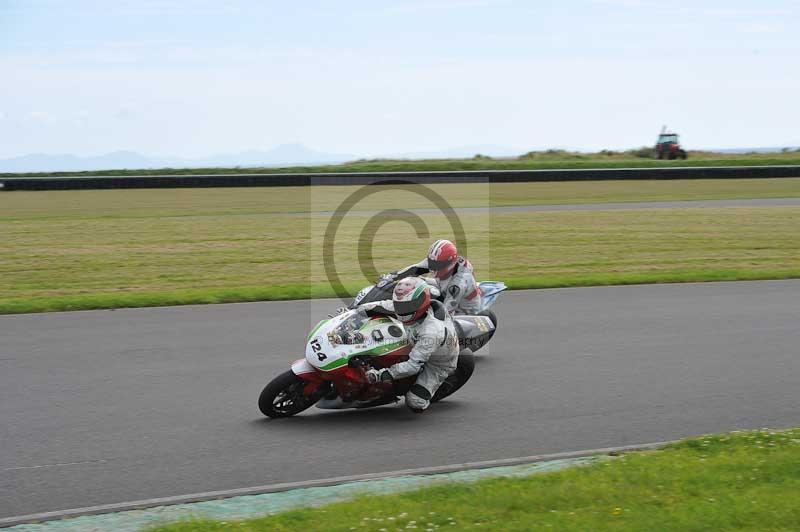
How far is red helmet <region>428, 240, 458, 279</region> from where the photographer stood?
10.3 meters

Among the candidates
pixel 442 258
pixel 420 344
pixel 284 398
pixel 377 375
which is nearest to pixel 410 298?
pixel 420 344

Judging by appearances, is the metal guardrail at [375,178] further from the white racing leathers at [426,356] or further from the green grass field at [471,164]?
the white racing leathers at [426,356]

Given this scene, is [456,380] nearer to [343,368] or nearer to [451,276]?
[343,368]

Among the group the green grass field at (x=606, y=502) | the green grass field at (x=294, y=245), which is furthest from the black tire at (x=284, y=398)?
the green grass field at (x=294, y=245)

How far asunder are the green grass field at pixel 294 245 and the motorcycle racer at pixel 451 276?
4.78 metres

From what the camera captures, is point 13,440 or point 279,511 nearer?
point 279,511

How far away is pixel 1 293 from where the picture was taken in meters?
15.8

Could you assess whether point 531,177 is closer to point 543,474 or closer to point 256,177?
point 256,177

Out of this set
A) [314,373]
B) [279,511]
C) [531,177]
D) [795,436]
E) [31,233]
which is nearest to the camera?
[279,511]

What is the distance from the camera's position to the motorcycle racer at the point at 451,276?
10.4 meters

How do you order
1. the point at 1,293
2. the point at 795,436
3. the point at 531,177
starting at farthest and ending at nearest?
1. the point at 531,177
2. the point at 1,293
3. the point at 795,436

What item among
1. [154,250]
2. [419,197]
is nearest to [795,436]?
[154,250]

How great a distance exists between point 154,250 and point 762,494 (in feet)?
56.6

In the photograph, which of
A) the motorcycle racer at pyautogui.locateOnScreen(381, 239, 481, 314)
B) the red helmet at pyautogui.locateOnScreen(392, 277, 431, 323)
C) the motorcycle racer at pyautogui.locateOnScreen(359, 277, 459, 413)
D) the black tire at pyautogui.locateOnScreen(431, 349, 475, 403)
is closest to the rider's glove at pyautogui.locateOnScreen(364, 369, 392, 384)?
the motorcycle racer at pyautogui.locateOnScreen(359, 277, 459, 413)
